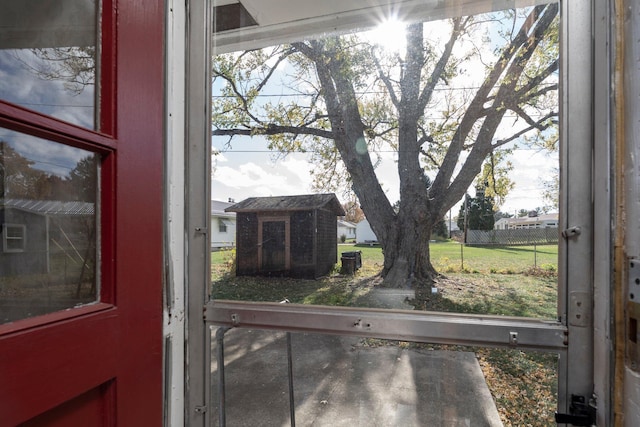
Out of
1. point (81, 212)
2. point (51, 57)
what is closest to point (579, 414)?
point (81, 212)

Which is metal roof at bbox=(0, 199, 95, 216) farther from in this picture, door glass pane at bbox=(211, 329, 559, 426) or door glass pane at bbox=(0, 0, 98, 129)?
door glass pane at bbox=(211, 329, 559, 426)

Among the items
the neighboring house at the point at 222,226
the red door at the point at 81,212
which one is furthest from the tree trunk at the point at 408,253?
the red door at the point at 81,212

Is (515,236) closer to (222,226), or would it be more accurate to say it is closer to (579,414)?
(579,414)

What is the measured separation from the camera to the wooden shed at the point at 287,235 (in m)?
0.97

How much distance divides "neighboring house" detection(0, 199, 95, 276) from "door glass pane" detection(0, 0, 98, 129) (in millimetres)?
171

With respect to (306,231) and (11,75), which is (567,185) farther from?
(11,75)

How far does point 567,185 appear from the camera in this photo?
0.74 m

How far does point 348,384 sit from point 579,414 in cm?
56

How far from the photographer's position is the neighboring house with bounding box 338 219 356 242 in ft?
3.17

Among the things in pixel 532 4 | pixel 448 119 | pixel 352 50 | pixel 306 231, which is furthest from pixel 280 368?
pixel 532 4

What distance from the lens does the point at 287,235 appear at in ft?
3.26

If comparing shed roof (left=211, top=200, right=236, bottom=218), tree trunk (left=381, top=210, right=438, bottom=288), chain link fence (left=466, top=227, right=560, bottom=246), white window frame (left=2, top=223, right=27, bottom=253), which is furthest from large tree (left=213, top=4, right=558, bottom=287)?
white window frame (left=2, top=223, right=27, bottom=253)

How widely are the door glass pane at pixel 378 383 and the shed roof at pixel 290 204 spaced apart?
371 mm

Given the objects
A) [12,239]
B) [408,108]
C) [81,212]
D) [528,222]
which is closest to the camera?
[12,239]
